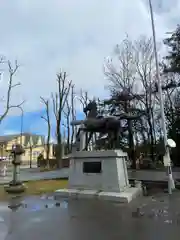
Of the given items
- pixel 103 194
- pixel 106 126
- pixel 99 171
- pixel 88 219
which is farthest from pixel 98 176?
pixel 88 219

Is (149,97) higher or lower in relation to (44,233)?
higher

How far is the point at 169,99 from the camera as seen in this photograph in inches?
1353

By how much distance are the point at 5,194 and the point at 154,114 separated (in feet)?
83.5

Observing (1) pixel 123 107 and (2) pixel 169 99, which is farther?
(2) pixel 169 99

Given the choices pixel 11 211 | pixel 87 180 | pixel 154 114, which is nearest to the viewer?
pixel 11 211

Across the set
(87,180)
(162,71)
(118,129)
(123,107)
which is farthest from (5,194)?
(162,71)

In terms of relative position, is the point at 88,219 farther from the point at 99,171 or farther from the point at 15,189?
the point at 15,189

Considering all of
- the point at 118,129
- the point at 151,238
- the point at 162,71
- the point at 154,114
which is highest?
the point at 162,71

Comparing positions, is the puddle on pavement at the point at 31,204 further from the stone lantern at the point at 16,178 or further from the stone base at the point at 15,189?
the stone lantern at the point at 16,178

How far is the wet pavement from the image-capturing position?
19.0 ft

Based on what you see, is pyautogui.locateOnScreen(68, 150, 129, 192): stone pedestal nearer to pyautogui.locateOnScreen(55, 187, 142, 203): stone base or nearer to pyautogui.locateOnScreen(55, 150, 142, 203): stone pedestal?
pyautogui.locateOnScreen(55, 150, 142, 203): stone pedestal

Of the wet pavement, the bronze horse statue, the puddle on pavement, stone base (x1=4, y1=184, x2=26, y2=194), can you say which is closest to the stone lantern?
stone base (x1=4, y1=184, x2=26, y2=194)

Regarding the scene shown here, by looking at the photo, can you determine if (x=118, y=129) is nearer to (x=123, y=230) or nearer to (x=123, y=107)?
(x=123, y=230)

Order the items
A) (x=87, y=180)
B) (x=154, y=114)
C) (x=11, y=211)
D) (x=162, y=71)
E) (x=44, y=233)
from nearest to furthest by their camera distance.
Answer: (x=44, y=233) → (x=11, y=211) → (x=87, y=180) → (x=162, y=71) → (x=154, y=114)
